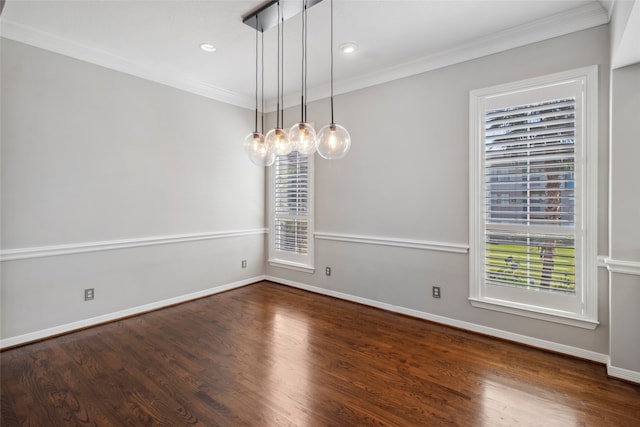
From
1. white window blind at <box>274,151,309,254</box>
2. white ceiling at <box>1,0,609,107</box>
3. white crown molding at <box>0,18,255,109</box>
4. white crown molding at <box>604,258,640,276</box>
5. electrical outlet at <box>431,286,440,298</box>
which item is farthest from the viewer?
white window blind at <box>274,151,309,254</box>

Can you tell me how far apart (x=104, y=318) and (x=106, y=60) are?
280 centimetres

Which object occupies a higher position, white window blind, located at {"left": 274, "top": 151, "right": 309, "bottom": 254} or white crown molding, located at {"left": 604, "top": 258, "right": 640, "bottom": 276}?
white window blind, located at {"left": 274, "top": 151, "right": 309, "bottom": 254}

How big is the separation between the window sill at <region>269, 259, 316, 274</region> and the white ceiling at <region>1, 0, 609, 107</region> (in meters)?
2.67

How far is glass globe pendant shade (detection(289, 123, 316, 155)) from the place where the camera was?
2.39 m

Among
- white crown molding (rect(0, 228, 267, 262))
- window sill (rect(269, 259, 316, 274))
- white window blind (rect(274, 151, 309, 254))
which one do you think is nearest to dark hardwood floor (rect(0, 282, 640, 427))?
white crown molding (rect(0, 228, 267, 262))

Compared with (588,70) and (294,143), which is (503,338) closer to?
(588,70)

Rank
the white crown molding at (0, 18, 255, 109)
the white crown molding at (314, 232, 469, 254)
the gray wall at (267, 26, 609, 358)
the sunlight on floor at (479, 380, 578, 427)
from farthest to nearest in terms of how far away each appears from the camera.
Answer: the white crown molding at (314, 232, 469, 254) < the white crown molding at (0, 18, 255, 109) < the gray wall at (267, 26, 609, 358) < the sunlight on floor at (479, 380, 578, 427)

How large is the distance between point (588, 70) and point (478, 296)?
7.21 ft

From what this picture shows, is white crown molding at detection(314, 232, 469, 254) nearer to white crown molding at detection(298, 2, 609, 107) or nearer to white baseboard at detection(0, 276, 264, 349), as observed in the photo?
white baseboard at detection(0, 276, 264, 349)

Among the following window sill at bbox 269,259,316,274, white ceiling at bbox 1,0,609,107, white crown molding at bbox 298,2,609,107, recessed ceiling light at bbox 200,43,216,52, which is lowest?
window sill at bbox 269,259,316,274

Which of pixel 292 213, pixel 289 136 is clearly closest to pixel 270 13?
pixel 289 136

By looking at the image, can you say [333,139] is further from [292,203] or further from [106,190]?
[106,190]

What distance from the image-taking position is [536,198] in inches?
109

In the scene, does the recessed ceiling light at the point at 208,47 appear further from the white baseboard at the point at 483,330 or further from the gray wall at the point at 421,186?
the white baseboard at the point at 483,330
